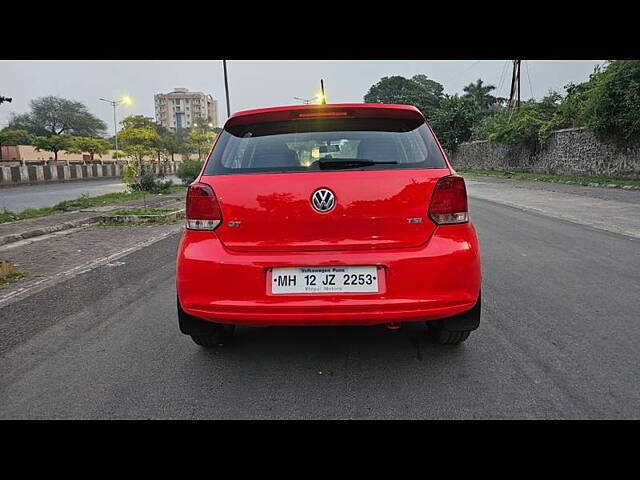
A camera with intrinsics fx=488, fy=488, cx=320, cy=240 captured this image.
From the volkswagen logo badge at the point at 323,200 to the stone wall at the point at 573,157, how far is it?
20.8 metres

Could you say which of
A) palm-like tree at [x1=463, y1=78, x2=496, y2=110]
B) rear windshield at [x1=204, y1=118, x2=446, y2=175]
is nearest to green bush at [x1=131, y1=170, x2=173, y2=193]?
rear windshield at [x1=204, y1=118, x2=446, y2=175]

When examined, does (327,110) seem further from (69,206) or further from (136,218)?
(69,206)

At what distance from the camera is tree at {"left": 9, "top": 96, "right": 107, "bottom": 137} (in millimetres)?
78250

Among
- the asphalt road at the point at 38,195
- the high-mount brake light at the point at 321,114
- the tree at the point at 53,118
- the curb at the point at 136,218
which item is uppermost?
the tree at the point at 53,118

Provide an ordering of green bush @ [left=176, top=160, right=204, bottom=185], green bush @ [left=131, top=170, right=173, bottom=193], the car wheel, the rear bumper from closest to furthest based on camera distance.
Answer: the rear bumper
the car wheel
green bush @ [left=131, top=170, right=173, bottom=193]
green bush @ [left=176, top=160, right=204, bottom=185]

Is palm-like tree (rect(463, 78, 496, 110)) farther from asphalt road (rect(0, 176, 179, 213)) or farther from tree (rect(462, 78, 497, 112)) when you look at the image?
asphalt road (rect(0, 176, 179, 213))

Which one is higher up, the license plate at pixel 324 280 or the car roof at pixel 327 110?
the car roof at pixel 327 110

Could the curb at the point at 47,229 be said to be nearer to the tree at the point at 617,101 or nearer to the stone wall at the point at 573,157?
the tree at the point at 617,101

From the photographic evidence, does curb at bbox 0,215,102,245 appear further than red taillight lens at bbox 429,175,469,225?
Yes

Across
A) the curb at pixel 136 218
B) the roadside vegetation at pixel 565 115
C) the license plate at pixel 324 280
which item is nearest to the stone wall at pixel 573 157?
the roadside vegetation at pixel 565 115

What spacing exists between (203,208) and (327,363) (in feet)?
4.01

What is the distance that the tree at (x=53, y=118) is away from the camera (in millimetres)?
78250
